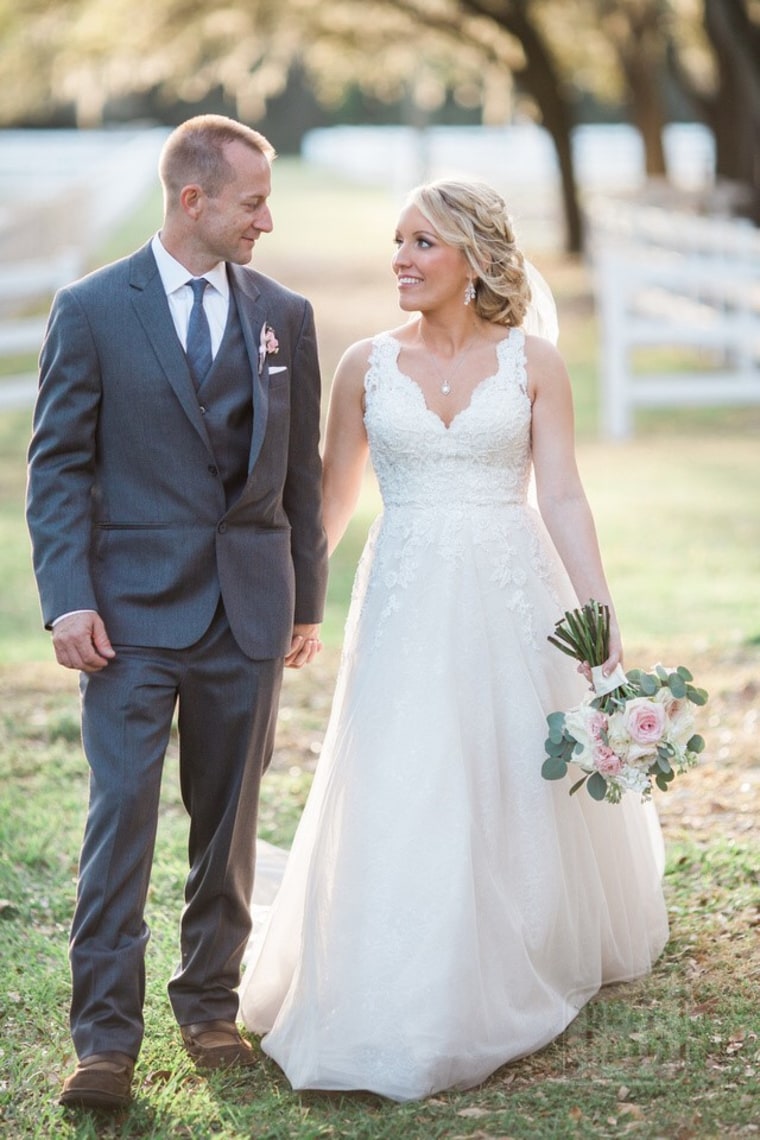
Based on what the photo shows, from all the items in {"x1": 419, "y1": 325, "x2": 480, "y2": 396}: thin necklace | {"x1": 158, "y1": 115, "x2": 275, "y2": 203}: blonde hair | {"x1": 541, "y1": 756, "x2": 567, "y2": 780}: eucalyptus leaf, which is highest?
{"x1": 158, "y1": 115, "x2": 275, "y2": 203}: blonde hair

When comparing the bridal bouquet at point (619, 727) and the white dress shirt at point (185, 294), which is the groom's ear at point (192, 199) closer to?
the white dress shirt at point (185, 294)

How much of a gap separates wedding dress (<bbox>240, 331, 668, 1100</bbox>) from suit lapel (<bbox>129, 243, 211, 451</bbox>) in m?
0.69

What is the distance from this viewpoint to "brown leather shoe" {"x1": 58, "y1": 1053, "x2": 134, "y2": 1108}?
13.0 feet

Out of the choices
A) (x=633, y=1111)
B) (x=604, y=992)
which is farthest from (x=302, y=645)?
(x=633, y=1111)

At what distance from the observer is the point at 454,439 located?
4.51 metres

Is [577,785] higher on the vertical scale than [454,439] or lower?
lower

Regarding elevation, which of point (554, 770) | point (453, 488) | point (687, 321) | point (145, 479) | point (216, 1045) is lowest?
point (216, 1045)

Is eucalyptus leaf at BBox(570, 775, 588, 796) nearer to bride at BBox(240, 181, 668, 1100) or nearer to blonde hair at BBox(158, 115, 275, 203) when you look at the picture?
bride at BBox(240, 181, 668, 1100)

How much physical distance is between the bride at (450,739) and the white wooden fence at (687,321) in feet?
36.4

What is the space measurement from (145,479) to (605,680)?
120 cm

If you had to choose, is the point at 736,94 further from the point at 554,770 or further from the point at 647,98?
the point at 554,770

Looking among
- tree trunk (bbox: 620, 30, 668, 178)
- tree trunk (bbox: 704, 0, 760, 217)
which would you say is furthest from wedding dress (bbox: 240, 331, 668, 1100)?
tree trunk (bbox: 620, 30, 668, 178)

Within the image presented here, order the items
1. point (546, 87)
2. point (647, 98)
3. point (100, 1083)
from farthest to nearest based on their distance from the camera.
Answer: point (647, 98) < point (546, 87) < point (100, 1083)

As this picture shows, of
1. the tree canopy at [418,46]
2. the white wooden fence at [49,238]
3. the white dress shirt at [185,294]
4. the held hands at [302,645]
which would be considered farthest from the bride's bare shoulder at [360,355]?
the tree canopy at [418,46]
